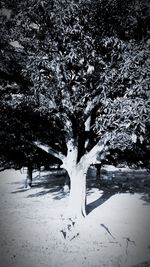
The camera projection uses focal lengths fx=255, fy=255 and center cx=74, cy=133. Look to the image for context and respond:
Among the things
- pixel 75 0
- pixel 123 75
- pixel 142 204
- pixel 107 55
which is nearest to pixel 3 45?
pixel 75 0

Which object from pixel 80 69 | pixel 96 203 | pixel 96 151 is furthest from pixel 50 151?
pixel 96 203

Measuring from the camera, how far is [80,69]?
1332 centimetres

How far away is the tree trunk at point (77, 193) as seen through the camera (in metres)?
14.0

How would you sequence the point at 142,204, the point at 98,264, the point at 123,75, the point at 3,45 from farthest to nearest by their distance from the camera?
1. the point at 142,204
2. the point at 3,45
3. the point at 123,75
4. the point at 98,264

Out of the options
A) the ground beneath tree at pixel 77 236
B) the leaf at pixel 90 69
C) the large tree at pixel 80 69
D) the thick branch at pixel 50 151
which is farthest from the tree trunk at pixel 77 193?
the leaf at pixel 90 69

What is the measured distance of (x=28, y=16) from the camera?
37.2 feet

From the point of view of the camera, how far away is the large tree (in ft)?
33.3

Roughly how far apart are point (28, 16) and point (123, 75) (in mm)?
5009

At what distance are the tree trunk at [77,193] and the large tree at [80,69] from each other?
5 cm

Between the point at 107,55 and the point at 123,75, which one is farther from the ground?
the point at 107,55

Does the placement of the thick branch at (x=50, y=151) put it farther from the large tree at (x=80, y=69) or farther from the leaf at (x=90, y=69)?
the leaf at (x=90, y=69)

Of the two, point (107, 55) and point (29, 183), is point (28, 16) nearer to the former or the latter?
point (107, 55)

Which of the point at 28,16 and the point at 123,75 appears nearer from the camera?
the point at 123,75

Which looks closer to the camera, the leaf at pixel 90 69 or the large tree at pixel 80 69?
the large tree at pixel 80 69
